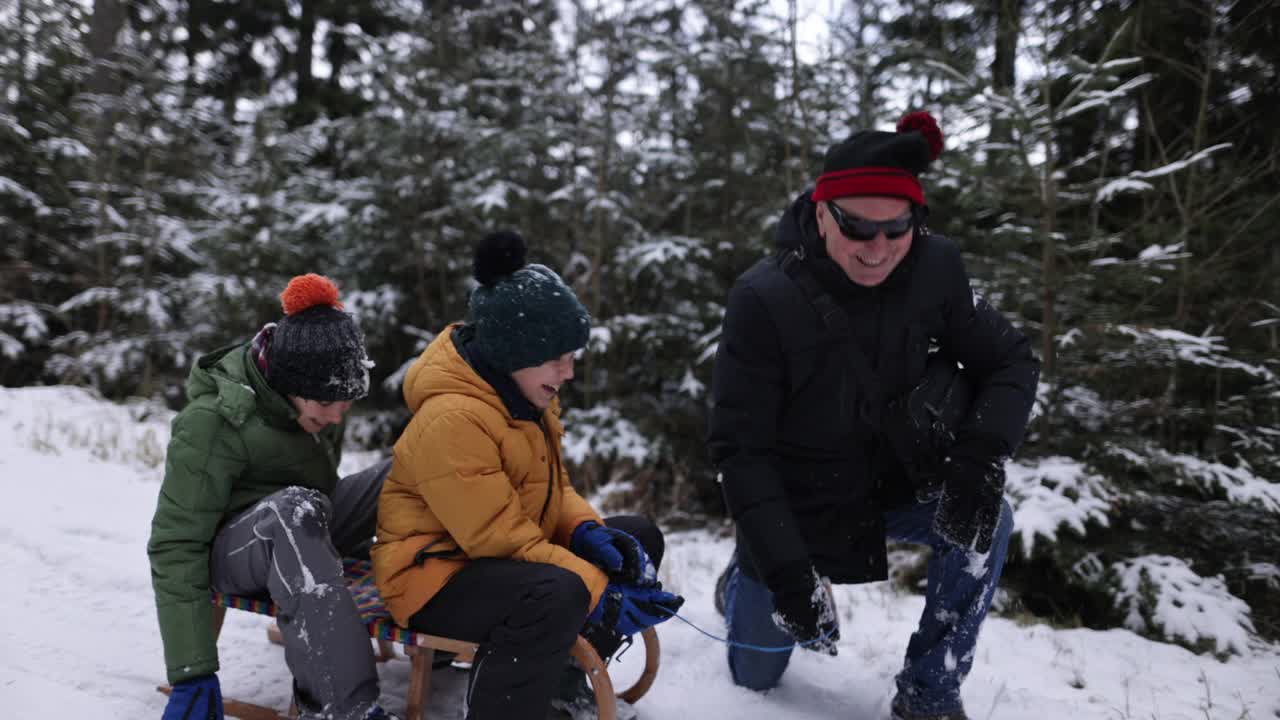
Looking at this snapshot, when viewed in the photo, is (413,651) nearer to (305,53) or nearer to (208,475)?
(208,475)

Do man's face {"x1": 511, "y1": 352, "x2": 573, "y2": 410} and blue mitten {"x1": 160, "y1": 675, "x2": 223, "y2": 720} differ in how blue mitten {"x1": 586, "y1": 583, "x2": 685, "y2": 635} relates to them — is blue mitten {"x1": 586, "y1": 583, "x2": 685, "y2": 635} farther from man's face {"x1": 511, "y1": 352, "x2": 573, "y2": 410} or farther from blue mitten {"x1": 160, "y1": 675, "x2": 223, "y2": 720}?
blue mitten {"x1": 160, "y1": 675, "x2": 223, "y2": 720}

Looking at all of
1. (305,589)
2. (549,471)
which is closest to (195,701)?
(305,589)

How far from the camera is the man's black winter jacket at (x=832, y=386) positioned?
88.8 inches

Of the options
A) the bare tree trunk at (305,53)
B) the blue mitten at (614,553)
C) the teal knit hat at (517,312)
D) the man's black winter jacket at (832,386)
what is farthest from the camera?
the bare tree trunk at (305,53)

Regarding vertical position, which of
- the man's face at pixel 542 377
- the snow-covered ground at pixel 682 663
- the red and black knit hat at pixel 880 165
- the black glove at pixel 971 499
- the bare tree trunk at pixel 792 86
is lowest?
the snow-covered ground at pixel 682 663

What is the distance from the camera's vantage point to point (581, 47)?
573cm

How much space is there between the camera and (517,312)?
2.03m

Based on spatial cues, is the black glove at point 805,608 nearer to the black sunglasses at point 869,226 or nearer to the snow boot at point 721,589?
the snow boot at point 721,589

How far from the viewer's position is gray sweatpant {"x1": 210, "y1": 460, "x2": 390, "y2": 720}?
191 cm

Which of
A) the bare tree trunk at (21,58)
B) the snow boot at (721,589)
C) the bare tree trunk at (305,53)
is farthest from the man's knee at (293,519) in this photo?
the bare tree trunk at (305,53)

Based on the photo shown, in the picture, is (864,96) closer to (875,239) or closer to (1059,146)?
(1059,146)

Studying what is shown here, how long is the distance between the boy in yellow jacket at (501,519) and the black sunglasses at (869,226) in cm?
81

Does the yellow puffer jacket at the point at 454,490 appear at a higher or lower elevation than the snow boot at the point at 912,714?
higher

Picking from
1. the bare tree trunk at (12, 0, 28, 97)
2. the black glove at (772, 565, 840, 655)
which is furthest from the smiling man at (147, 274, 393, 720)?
the bare tree trunk at (12, 0, 28, 97)
